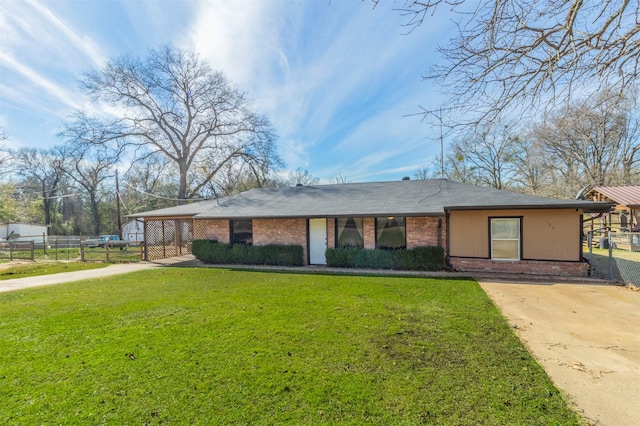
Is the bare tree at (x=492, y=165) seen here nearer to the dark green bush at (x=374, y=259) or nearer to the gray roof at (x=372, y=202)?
the gray roof at (x=372, y=202)

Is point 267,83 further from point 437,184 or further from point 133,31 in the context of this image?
point 437,184

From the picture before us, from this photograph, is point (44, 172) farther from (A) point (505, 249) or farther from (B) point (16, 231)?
(A) point (505, 249)

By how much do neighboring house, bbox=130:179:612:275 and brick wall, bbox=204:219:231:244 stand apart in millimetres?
46

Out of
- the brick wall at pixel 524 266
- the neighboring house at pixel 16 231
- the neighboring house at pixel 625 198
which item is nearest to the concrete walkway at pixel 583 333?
the brick wall at pixel 524 266

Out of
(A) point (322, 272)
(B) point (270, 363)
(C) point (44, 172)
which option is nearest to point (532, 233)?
(A) point (322, 272)

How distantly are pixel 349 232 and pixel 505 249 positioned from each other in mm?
5454

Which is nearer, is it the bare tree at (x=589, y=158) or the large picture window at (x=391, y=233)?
the large picture window at (x=391, y=233)

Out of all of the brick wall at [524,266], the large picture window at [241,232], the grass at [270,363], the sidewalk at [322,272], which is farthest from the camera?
the large picture window at [241,232]

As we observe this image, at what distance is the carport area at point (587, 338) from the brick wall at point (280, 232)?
22.8 feet

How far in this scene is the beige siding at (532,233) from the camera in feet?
29.8

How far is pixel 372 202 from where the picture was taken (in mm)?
11664

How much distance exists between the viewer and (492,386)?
114 inches

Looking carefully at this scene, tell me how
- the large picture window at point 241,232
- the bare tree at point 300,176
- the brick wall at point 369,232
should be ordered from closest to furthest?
the brick wall at point 369,232, the large picture window at point 241,232, the bare tree at point 300,176

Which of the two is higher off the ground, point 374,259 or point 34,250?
point 374,259
